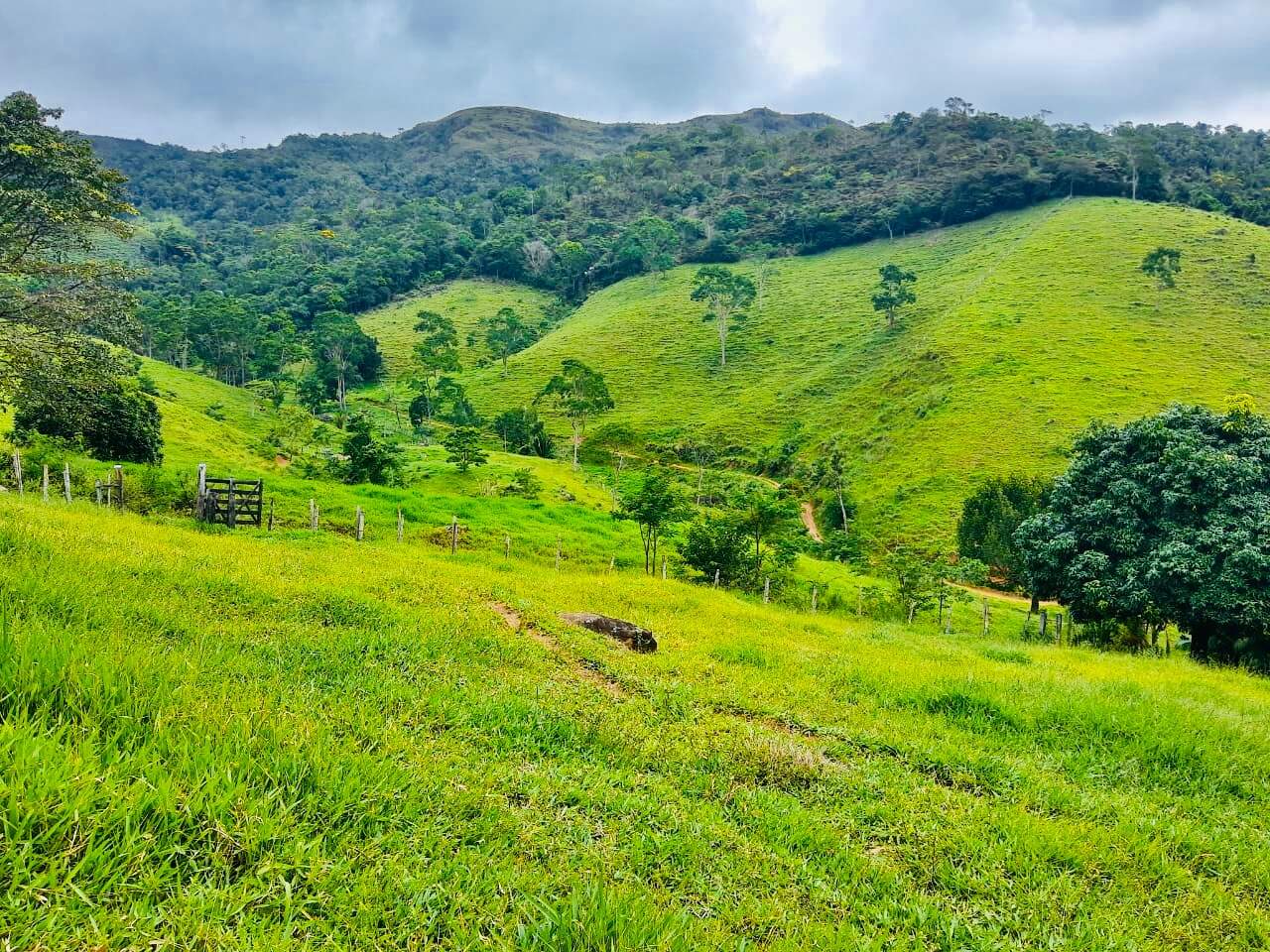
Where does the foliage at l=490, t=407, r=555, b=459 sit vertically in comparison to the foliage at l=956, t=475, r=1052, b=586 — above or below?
above

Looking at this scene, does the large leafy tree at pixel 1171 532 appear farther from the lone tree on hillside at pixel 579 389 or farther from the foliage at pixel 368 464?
the lone tree on hillside at pixel 579 389

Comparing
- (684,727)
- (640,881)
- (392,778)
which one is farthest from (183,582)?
(640,881)

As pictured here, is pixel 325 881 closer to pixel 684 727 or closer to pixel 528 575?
pixel 684 727

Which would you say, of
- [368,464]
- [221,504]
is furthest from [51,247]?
[368,464]

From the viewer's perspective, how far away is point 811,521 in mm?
48219

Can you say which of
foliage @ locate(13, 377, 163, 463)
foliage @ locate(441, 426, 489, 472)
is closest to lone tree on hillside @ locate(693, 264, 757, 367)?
foliage @ locate(441, 426, 489, 472)

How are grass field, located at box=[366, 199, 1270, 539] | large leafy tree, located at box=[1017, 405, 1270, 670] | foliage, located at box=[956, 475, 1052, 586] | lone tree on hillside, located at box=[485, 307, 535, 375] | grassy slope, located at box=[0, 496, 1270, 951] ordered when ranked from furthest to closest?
lone tree on hillside, located at box=[485, 307, 535, 375] → grass field, located at box=[366, 199, 1270, 539] → foliage, located at box=[956, 475, 1052, 586] → large leafy tree, located at box=[1017, 405, 1270, 670] → grassy slope, located at box=[0, 496, 1270, 951]

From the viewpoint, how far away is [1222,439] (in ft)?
75.7

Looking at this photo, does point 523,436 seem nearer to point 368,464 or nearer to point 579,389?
point 579,389

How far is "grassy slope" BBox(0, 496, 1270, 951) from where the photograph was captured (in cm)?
260

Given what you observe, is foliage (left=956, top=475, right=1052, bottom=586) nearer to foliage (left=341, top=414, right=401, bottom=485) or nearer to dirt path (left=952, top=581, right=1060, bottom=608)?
dirt path (left=952, top=581, right=1060, bottom=608)

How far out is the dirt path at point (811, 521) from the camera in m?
44.8

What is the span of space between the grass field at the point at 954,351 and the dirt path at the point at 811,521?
11.8 feet

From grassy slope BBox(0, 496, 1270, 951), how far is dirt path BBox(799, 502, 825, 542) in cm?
3568
